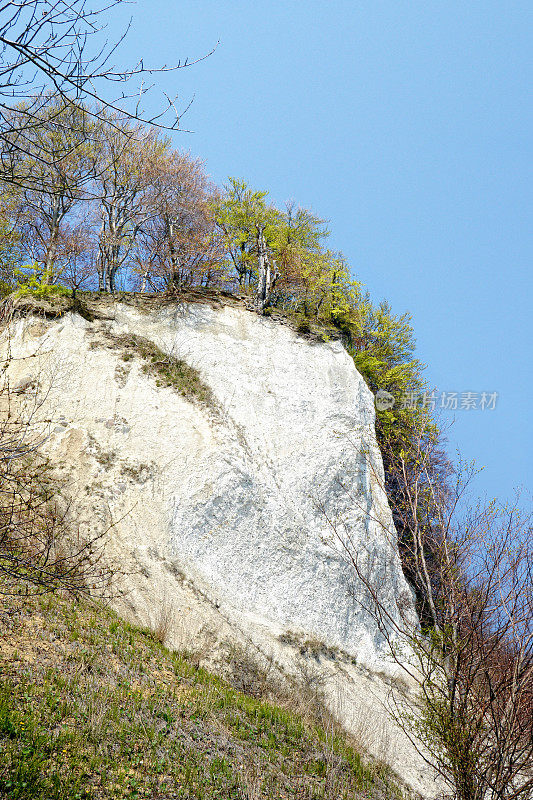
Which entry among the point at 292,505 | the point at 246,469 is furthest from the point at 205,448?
the point at 292,505

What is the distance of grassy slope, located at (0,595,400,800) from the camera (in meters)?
5.99

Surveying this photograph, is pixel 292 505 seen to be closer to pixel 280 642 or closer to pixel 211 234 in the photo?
pixel 280 642

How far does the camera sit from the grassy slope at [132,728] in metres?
5.99

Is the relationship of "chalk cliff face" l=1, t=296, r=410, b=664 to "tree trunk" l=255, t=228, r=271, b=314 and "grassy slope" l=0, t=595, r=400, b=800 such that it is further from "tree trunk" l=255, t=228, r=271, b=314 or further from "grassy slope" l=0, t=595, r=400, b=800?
"grassy slope" l=0, t=595, r=400, b=800

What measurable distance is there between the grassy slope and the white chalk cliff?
80.2 inches

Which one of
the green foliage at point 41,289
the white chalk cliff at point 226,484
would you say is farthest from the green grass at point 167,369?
the green foliage at point 41,289

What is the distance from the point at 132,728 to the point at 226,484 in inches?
309

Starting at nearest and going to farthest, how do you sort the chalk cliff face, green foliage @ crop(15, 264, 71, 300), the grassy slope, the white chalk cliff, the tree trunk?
the grassy slope → the white chalk cliff → the chalk cliff face → green foliage @ crop(15, 264, 71, 300) → the tree trunk

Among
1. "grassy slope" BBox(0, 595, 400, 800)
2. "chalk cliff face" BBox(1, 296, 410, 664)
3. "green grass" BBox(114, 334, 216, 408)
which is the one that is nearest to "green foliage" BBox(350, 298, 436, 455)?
"chalk cliff face" BBox(1, 296, 410, 664)

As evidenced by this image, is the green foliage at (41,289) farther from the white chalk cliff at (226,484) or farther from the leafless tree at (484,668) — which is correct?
the leafless tree at (484,668)

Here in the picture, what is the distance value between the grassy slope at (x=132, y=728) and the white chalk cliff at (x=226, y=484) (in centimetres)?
204

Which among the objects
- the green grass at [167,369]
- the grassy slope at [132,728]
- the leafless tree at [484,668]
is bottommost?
the grassy slope at [132,728]

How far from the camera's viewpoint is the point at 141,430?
15.0m

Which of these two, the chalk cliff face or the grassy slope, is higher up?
the chalk cliff face
